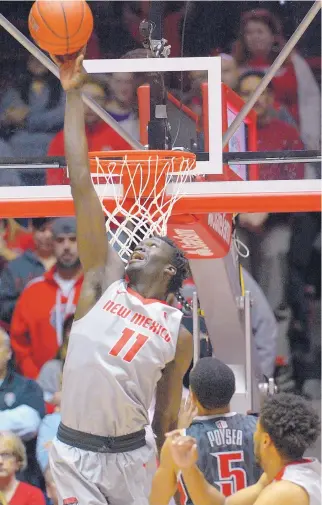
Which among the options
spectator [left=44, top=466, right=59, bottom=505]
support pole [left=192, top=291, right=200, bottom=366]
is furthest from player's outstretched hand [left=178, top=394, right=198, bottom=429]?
spectator [left=44, top=466, right=59, bottom=505]

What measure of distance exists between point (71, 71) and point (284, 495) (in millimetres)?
1675

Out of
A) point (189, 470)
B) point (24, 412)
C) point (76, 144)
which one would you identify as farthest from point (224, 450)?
point (24, 412)

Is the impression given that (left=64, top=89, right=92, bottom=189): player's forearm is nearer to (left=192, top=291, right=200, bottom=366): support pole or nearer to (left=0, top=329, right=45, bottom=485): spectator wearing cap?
(left=192, top=291, right=200, bottom=366): support pole

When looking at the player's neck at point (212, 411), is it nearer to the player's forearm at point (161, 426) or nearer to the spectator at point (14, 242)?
the player's forearm at point (161, 426)

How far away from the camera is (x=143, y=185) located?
4.56 metres

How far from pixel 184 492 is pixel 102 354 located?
85cm

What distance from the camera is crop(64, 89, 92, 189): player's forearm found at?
12.4ft

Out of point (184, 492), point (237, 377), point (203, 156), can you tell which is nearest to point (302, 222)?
point (237, 377)

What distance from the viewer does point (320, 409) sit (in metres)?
7.30

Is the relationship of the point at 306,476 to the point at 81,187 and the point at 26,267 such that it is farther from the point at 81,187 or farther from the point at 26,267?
the point at 26,267

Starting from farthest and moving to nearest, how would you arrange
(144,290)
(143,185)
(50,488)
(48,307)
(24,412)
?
(48,307)
(24,412)
(50,488)
(143,185)
(144,290)

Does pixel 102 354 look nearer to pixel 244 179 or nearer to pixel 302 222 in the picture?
pixel 244 179

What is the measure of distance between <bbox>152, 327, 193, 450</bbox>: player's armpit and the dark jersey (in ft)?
0.41

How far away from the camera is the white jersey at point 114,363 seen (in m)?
3.66
